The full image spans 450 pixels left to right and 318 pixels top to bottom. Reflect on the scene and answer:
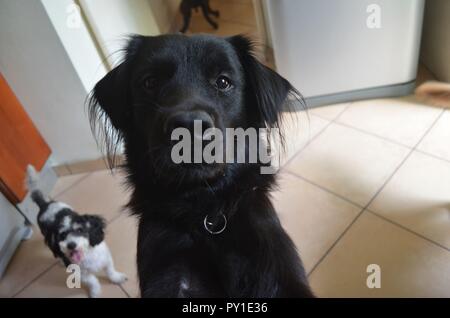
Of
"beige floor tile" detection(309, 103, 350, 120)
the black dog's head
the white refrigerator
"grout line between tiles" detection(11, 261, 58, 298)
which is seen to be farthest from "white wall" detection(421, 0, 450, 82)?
"grout line between tiles" detection(11, 261, 58, 298)

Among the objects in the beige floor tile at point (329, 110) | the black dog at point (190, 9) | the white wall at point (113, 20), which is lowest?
the beige floor tile at point (329, 110)

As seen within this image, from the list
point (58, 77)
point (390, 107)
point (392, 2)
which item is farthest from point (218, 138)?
point (390, 107)

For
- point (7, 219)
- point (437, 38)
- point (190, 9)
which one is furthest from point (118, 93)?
point (190, 9)

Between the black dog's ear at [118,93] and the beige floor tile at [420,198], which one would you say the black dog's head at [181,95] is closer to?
the black dog's ear at [118,93]

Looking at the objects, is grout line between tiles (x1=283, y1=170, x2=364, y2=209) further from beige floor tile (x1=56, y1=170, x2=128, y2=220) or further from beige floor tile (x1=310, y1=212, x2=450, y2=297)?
beige floor tile (x1=56, y1=170, x2=128, y2=220)

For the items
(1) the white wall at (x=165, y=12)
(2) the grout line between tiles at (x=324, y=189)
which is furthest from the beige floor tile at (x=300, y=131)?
(1) the white wall at (x=165, y=12)

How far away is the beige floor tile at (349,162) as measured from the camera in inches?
63.7

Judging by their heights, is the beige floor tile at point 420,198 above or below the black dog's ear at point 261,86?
below

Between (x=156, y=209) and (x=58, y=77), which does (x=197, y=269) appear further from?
(x=58, y=77)

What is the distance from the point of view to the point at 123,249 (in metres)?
1.59

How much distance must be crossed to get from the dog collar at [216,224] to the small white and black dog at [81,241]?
1.97 feet

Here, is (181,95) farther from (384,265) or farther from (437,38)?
(437,38)

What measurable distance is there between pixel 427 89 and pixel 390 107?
567 millimetres

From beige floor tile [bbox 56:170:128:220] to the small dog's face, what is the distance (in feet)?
1.45
